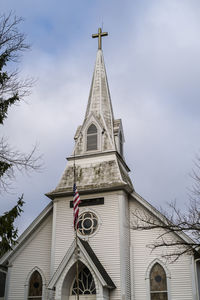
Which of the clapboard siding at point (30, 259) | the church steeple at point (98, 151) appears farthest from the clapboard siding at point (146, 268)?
the clapboard siding at point (30, 259)

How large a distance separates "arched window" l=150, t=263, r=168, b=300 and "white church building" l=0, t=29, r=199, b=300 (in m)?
0.05

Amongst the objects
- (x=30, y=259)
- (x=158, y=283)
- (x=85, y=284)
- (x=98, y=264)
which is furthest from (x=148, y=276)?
(x=30, y=259)

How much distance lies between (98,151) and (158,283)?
839 cm

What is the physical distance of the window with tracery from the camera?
1939 centimetres

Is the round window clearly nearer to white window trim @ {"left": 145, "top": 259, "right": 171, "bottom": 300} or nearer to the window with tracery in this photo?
the window with tracery

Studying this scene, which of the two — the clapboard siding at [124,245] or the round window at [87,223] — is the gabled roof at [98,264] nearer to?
the clapboard siding at [124,245]

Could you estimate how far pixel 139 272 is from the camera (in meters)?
19.8

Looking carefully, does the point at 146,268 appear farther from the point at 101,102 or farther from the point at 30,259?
the point at 101,102

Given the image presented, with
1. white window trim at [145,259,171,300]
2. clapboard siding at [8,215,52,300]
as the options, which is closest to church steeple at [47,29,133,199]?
clapboard siding at [8,215,52,300]

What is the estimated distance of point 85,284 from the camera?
19672mm

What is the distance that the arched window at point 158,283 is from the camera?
19.0m

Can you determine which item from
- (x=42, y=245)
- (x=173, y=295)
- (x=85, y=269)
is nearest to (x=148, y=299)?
(x=173, y=295)

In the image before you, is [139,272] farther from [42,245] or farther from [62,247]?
[42,245]

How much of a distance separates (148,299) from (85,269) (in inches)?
140
